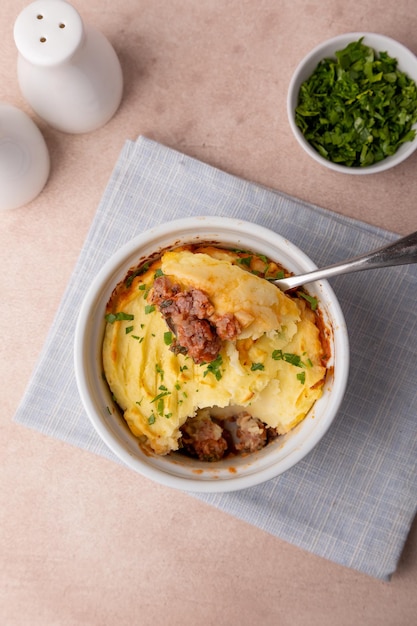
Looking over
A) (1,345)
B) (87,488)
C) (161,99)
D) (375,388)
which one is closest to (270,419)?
(375,388)

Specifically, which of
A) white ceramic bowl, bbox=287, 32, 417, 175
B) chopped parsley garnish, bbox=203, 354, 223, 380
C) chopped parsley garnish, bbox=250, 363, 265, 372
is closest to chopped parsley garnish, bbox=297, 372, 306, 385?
chopped parsley garnish, bbox=250, 363, 265, 372

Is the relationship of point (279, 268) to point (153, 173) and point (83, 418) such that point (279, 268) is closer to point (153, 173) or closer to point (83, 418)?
point (153, 173)

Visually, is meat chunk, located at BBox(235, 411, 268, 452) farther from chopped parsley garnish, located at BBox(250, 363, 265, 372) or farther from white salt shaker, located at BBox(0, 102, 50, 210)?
white salt shaker, located at BBox(0, 102, 50, 210)

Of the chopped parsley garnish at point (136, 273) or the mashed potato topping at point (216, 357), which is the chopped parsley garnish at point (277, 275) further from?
the chopped parsley garnish at point (136, 273)

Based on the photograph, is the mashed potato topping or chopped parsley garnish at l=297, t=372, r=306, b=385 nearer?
the mashed potato topping

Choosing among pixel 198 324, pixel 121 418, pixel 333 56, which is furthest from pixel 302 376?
pixel 333 56

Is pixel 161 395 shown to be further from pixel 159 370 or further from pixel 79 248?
pixel 79 248

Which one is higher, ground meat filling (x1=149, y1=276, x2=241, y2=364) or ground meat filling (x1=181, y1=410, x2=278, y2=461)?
ground meat filling (x1=149, y1=276, x2=241, y2=364)
